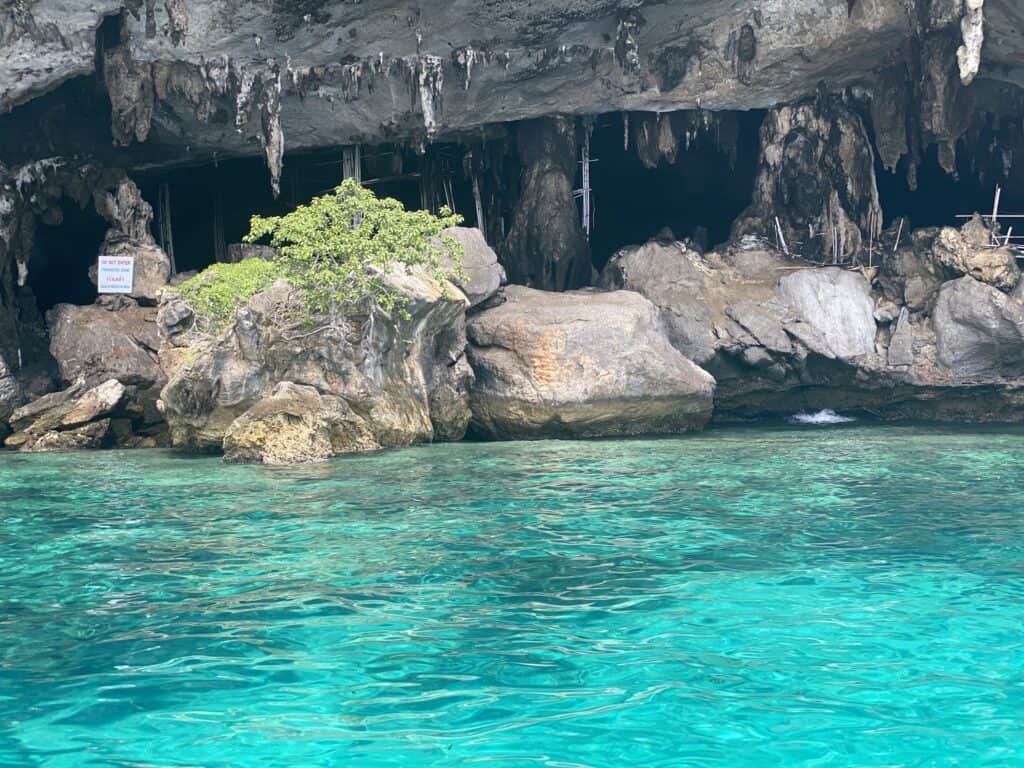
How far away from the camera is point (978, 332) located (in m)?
21.2

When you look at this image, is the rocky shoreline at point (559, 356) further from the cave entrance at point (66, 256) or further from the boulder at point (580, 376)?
the cave entrance at point (66, 256)

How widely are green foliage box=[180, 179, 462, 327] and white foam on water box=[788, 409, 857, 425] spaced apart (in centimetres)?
797

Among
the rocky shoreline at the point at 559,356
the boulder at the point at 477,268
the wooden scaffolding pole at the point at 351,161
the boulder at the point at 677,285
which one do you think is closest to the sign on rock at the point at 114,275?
the rocky shoreline at the point at 559,356

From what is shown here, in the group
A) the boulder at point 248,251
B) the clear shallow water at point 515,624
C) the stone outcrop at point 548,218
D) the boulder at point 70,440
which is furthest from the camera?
the boulder at point 248,251

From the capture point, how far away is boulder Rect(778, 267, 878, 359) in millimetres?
21797

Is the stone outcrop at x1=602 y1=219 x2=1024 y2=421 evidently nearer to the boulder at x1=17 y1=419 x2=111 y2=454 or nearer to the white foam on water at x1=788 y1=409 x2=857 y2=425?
the white foam on water at x1=788 y1=409 x2=857 y2=425

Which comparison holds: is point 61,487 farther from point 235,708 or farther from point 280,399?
point 235,708

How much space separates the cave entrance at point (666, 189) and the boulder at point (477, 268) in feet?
25.8

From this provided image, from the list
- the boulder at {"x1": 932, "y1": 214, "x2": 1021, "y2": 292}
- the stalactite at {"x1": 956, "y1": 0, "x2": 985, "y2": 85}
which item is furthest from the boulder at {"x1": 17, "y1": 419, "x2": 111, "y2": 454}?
the boulder at {"x1": 932, "y1": 214, "x2": 1021, "y2": 292}

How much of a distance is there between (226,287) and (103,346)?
162 inches

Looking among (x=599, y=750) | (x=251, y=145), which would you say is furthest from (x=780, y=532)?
(x=251, y=145)

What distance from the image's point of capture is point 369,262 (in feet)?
55.8

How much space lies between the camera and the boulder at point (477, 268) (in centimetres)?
1989

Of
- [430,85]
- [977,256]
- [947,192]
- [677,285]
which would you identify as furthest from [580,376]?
[947,192]
